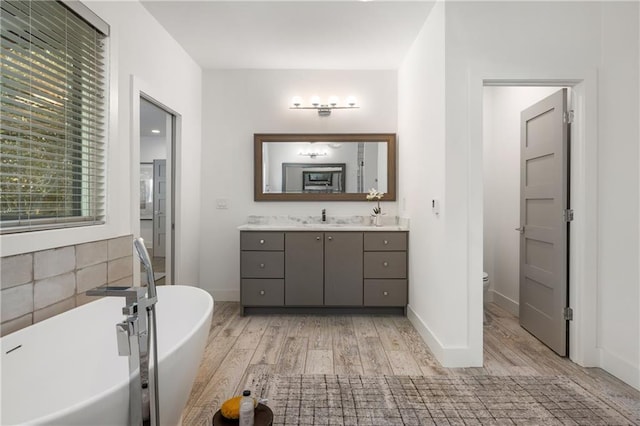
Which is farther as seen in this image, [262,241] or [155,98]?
[262,241]

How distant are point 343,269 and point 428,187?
1214 mm

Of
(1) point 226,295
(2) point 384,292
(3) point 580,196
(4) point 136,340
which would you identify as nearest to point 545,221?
(3) point 580,196

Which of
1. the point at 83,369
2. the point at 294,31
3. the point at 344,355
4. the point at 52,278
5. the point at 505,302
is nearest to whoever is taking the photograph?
the point at 83,369

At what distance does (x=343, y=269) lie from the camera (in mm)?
3625

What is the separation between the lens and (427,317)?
2955mm

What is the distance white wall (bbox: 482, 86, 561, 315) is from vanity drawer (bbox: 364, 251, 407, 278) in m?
1.12

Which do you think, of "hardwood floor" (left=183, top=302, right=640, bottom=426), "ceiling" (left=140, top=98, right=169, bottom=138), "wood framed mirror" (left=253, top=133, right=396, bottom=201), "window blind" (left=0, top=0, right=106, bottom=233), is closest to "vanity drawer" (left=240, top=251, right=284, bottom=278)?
"hardwood floor" (left=183, top=302, right=640, bottom=426)

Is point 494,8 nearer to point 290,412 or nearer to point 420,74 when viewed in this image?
point 420,74

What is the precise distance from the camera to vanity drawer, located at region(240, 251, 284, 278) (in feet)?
11.9

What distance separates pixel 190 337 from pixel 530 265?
2.81m

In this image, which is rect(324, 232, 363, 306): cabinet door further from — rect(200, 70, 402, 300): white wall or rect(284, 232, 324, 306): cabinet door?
rect(200, 70, 402, 300): white wall

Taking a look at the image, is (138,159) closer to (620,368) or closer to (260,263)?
(260,263)

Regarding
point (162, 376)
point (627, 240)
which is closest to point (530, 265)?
point (627, 240)

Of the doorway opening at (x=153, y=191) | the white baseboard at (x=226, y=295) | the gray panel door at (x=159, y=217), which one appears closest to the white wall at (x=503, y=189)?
the white baseboard at (x=226, y=295)
